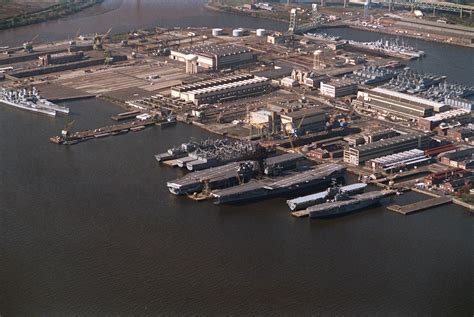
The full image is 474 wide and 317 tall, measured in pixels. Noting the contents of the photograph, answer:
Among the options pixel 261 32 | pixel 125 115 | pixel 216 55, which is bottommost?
pixel 125 115

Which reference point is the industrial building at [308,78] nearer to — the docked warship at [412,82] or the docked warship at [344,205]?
the docked warship at [412,82]

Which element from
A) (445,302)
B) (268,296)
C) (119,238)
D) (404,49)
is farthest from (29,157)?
(404,49)

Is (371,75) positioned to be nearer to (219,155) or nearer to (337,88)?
(337,88)

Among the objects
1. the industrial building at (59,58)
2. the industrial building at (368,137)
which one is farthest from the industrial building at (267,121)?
the industrial building at (59,58)

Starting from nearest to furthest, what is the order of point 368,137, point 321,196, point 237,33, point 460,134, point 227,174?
point 321,196
point 227,174
point 368,137
point 460,134
point 237,33

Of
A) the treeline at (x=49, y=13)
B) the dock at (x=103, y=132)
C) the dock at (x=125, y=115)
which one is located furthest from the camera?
the treeline at (x=49, y=13)

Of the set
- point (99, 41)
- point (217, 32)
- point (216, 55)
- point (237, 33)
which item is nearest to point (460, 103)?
point (216, 55)
